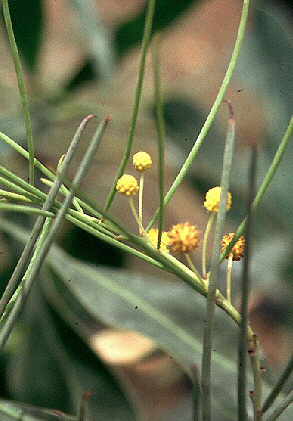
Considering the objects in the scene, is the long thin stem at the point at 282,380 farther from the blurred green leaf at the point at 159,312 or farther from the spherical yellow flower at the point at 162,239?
the blurred green leaf at the point at 159,312

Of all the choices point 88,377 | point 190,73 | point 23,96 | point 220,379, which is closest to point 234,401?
point 220,379

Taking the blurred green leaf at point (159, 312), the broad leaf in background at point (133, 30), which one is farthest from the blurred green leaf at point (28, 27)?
the blurred green leaf at point (159, 312)

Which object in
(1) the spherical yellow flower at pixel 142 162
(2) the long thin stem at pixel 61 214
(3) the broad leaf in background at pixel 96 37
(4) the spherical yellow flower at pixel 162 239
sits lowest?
(2) the long thin stem at pixel 61 214

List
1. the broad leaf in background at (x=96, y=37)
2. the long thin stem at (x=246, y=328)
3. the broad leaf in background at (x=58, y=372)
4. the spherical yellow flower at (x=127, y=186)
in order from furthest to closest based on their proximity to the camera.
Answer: the broad leaf in background at (x=96, y=37)
the broad leaf in background at (x=58, y=372)
the spherical yellow flower at (x=127, y=186)
the long thin stem at (x=246, y=328)

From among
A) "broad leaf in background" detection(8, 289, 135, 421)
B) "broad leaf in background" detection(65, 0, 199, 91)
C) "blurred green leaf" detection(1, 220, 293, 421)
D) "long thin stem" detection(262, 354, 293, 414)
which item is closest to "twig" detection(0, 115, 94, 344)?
"long thin stem" detection(262, 354, 293, 414)

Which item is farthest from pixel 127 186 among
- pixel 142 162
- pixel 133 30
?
pixel 133 30

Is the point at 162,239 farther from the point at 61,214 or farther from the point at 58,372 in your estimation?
the point at 58,372

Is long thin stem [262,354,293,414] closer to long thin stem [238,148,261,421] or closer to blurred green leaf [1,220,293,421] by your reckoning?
long thin stem [238,148,261,421]
